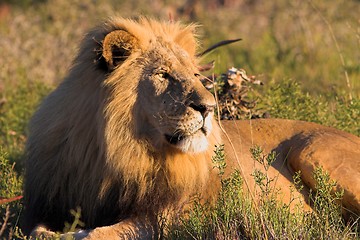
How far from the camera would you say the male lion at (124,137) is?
4969mm

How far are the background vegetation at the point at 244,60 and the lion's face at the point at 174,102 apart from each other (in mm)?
379

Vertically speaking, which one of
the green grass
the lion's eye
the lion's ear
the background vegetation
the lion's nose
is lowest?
the background vegetation

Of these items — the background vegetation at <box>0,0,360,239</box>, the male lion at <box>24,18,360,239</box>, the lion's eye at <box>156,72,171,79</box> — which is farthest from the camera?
the background vegetation at <box>0,0,360,239</box>

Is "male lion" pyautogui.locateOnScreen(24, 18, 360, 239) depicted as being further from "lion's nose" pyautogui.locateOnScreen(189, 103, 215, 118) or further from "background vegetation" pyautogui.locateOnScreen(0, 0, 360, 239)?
"background vegetation" pyautogui.locateOnScreen(0, 0, 360, 239)

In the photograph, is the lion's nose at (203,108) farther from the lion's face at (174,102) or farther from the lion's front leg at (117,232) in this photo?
the lion's front leg at (117,232)

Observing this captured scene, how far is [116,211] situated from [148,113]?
63cm

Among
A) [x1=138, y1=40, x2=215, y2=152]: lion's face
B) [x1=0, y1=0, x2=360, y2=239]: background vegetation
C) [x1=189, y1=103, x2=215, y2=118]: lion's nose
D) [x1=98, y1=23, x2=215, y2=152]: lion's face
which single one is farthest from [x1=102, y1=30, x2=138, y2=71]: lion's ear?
[x1=0, y1=0, x2=360, y2=239]: background vegetation

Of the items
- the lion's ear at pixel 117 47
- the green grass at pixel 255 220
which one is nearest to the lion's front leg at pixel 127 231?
the green grass at pixel 255 220

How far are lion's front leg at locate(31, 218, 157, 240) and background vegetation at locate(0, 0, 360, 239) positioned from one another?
0.19 m

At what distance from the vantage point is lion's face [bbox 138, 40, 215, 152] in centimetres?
482

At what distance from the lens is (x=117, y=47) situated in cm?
511

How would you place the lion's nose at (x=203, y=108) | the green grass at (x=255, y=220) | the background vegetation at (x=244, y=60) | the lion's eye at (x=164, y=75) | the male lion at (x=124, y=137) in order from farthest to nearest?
1. the background vegetation at (x=244, y=60)
2. the lion's eye at (x=164, y=75)
3. the male lion at (x=124, y=137)
4. the lion's nose at (x=203, y=108)
5. the green grass at (x=255, y=220)

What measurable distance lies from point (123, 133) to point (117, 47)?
520 millimetres

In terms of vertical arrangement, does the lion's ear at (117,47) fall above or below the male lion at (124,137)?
above
